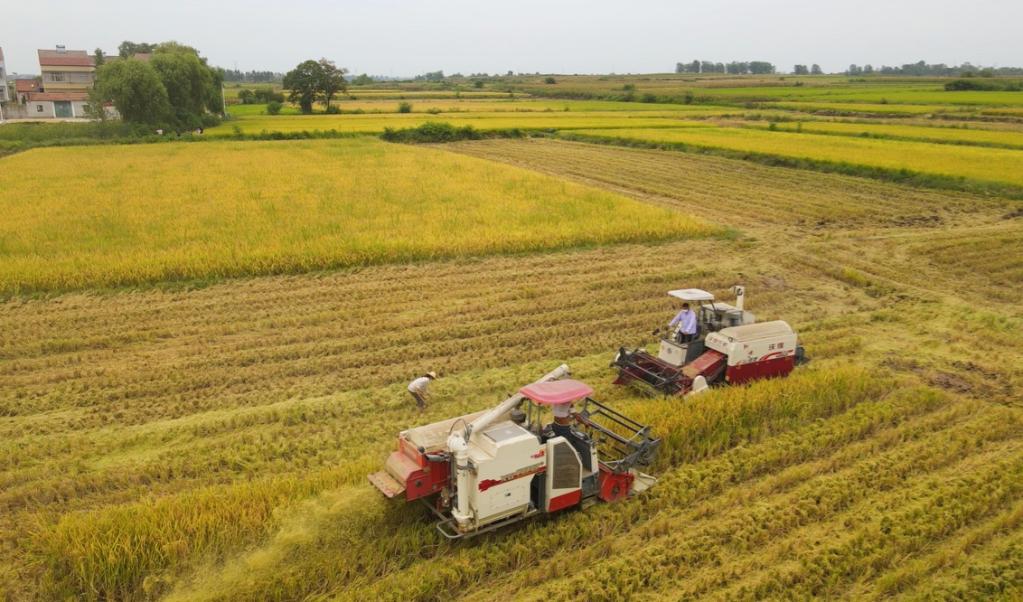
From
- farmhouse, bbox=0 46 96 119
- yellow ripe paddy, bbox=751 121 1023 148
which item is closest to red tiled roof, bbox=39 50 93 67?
farmhouse, bbox=0 46 96 119

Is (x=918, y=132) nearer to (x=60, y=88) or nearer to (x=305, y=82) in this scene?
(x=305, y=82)

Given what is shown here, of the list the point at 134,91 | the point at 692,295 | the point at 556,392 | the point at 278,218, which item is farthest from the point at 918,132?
the point at 134,91

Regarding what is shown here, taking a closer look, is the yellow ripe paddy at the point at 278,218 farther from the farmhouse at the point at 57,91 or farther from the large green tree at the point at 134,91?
the farmhouse at the point at 57,91

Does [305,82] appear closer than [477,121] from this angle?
No

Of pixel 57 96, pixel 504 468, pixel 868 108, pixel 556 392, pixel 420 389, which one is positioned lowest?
pixel 420 389

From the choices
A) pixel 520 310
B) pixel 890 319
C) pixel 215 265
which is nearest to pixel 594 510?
pixel 520 310

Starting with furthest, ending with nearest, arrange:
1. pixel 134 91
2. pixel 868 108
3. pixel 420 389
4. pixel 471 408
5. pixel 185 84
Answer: pixel 868 108
pixel 185 84
pixel 134 91
pixel 471 408
pixel 420 389

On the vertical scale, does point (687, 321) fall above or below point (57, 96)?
below

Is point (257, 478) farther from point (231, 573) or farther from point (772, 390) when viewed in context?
point (772, 390)
